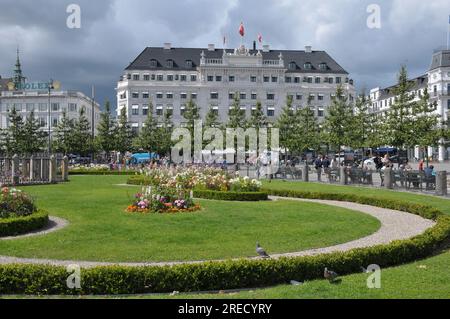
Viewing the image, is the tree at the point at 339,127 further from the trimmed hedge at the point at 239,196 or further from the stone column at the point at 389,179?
the trimmed hedge at the point at 239,196

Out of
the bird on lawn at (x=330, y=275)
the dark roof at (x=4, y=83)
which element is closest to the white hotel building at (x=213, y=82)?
the dark roof at (x=4, y=83)

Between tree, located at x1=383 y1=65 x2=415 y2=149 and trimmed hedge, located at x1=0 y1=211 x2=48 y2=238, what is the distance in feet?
92.0

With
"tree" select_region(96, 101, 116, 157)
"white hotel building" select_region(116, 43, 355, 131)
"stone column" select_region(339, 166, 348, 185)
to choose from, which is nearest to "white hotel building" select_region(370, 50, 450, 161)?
"white hotel building" select_region(116, 43, 355, 131)

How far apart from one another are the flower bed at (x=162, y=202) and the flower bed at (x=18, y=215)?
134 inches

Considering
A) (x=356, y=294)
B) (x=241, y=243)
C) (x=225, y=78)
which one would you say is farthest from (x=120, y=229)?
(x=225, y=78)

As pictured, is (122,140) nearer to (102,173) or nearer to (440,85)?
(102,173)

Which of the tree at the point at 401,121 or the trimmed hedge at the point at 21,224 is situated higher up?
the tree at the point at 401,121

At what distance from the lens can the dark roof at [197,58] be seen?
9238 cm

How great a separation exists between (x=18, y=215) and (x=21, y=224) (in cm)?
106

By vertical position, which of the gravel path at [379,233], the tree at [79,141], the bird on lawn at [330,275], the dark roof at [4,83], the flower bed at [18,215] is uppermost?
the dark roof at [4,83]

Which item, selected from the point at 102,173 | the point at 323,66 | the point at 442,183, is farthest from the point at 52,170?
the point at 323,66

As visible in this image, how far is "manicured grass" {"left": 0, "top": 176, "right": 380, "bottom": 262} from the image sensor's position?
37.2 feet
